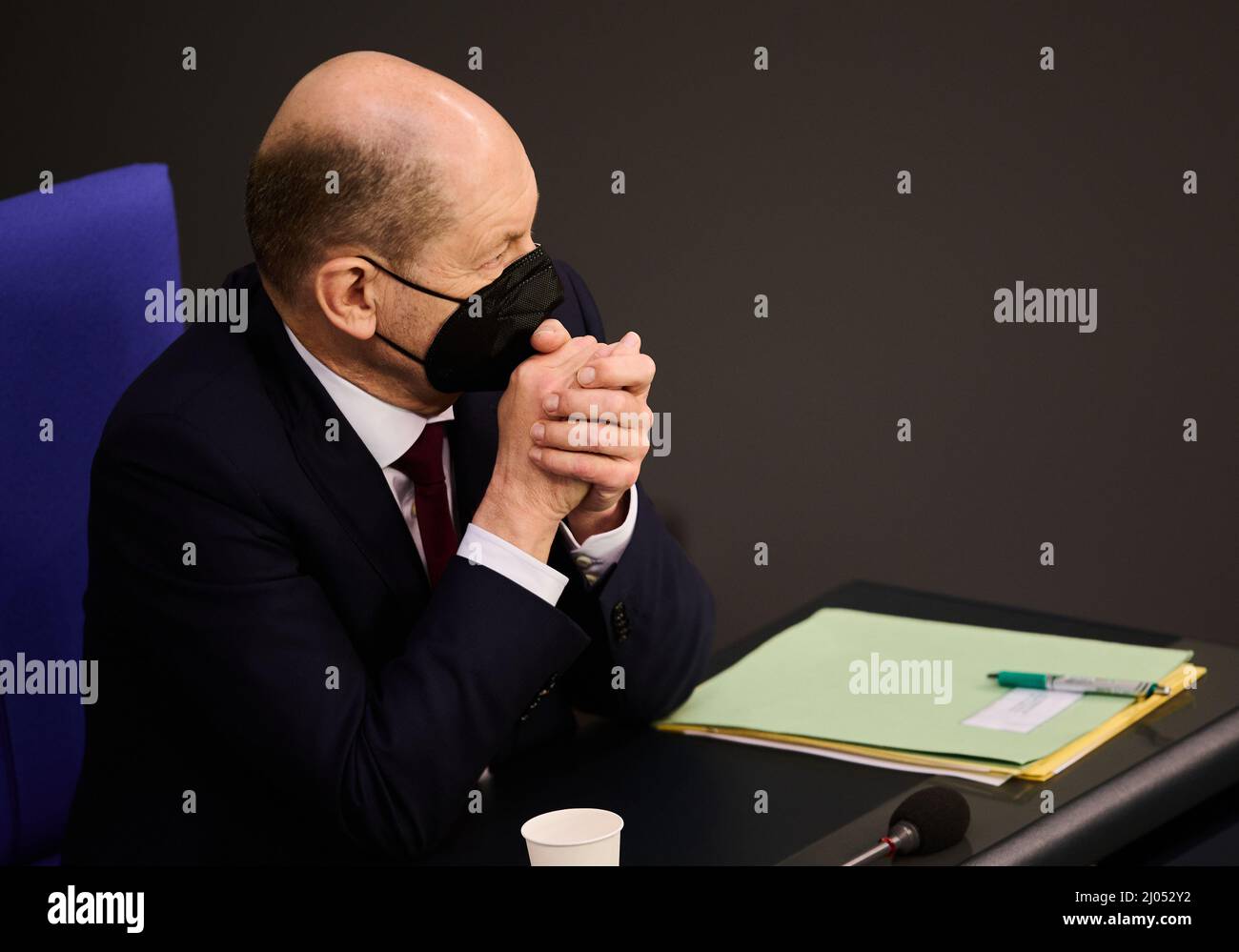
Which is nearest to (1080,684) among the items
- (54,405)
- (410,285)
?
(410,285)

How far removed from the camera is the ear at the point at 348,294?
5.43 feet

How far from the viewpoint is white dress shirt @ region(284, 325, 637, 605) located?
1.58 m

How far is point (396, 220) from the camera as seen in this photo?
1635 millimetres

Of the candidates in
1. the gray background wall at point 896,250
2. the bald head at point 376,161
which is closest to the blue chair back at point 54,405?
the bald head at point 376,161

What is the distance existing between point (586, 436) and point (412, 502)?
23cm

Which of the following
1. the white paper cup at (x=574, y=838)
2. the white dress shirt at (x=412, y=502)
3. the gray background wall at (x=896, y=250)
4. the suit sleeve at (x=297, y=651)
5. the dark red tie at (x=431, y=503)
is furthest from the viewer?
the gray background wall at (x=896, y=250)

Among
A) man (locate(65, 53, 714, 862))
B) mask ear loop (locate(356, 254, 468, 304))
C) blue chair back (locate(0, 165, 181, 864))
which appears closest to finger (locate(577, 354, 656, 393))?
man (locate(65, 53, 714, 862))

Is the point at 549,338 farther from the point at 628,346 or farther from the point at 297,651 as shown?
the point at 297,651

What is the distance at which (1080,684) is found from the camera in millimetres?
1624

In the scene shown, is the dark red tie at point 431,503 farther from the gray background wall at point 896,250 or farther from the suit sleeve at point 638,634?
the gray background wall at point 896,250

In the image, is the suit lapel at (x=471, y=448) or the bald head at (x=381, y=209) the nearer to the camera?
the bald head at (x=381, y=209)

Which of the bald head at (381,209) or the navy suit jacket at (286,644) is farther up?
the bald head at (381,209)

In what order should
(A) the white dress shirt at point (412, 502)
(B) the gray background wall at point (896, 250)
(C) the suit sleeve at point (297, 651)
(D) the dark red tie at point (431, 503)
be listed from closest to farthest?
1. (C) the suit sleeve at point (297, 651)
2. (A) the white dress shirt at point (412, 502)
3. (D) the dark red tie at point (431, 503)
4. (B) the gray background wall at point (896, 250)

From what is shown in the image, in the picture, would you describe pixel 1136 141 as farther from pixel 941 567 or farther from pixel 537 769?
pixel 537 769
